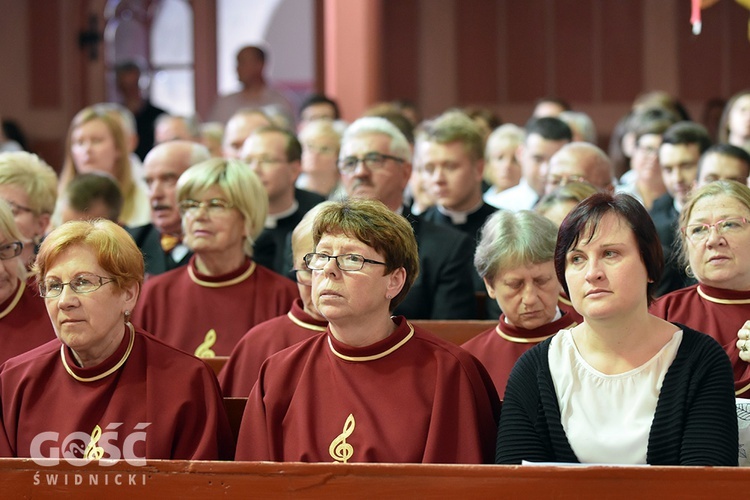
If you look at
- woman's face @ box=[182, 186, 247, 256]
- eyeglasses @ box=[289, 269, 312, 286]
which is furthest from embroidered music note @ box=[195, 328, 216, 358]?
eyeglasses @ box=[289, 269, 312, 286]

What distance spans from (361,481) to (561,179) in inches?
124

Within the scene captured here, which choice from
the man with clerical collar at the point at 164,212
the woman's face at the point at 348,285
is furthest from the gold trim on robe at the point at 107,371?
the man with clerical collar at the point at 164,212

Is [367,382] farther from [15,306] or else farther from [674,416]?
[15,306]

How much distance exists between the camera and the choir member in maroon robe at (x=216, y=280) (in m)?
4.68

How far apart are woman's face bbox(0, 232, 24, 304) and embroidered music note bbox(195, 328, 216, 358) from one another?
841 mm

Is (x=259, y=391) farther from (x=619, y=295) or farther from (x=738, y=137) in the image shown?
(x=738, y=137)

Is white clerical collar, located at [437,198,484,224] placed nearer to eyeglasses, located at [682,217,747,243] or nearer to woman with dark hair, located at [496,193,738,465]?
eyeglasses, located at [682,217,747,243]

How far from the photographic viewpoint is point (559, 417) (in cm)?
301

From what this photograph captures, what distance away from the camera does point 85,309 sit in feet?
10.8

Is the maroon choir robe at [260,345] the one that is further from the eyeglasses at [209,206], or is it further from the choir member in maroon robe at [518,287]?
the eyeglasses at [209,206]

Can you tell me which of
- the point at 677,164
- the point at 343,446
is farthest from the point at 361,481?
the point at 677,164

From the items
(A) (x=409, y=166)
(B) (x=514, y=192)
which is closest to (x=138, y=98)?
(B) (x=514, y=192)

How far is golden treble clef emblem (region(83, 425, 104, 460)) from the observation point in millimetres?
3262

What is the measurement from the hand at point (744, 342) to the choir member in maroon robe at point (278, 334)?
141 cm
